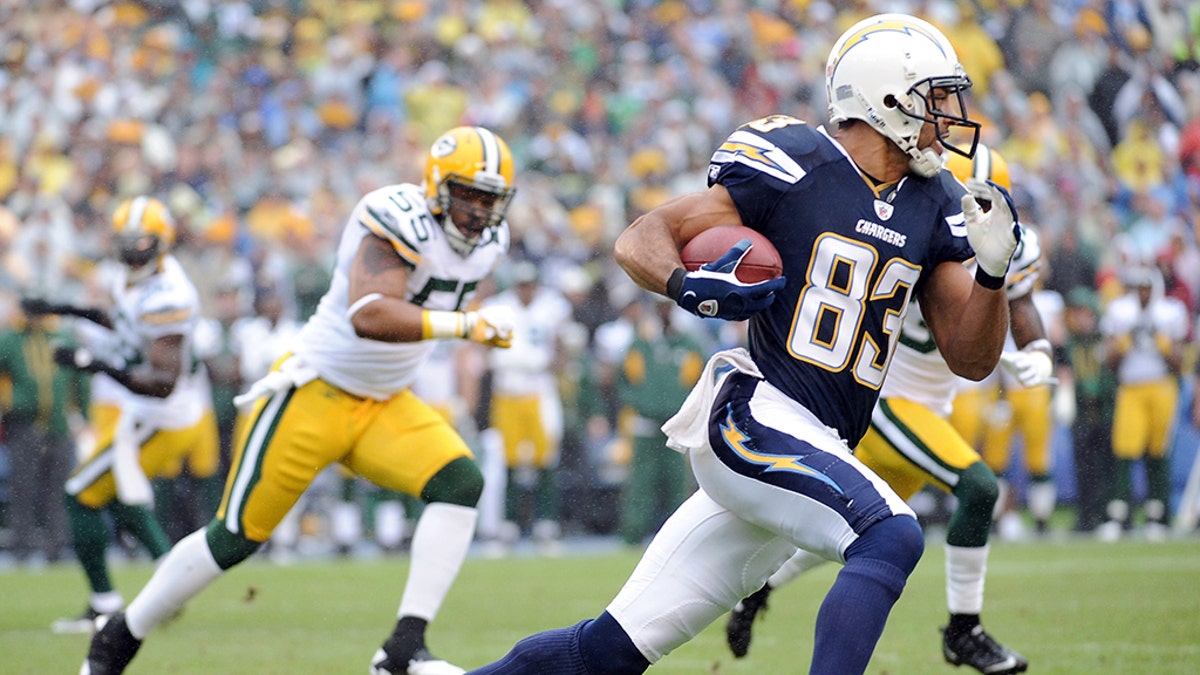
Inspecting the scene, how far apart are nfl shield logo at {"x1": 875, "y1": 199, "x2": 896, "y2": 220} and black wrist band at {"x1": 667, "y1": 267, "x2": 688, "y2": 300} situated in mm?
554

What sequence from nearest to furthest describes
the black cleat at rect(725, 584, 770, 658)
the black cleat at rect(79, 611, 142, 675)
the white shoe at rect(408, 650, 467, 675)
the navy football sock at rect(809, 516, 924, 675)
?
the navy football sock at rect(809, 516, 924, 675)
the white shoe at rect(408, 650, 467, 675)
the black cleat at rect(79, 611, 142, 675)
the black cleat at rect(725, 584, 770, 658)

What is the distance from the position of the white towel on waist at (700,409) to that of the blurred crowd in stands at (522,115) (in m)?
9.18

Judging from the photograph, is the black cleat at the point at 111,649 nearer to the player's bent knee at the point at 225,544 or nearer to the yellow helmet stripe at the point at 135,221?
the player's bent knee at the point at 225,544

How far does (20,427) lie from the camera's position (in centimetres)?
1196

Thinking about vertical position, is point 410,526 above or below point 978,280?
below

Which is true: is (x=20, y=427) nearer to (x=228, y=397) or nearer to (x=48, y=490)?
(x=48, y=490)

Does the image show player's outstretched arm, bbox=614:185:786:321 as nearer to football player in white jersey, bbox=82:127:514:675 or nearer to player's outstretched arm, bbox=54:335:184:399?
football player in white jersey, bbox=82:127:514:675

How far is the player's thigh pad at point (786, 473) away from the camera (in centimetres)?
361

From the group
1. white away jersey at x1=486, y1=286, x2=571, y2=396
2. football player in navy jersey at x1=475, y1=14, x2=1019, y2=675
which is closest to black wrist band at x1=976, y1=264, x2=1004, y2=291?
football player in navy jersey at x1=475, y1=14, x2=1019, y2=675

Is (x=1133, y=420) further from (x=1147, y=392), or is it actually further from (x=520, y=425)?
(x=520, y=425)

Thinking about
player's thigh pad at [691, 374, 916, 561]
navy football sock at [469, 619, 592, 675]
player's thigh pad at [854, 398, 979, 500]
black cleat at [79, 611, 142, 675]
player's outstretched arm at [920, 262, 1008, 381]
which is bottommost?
black cleat at [79, 611, 142, 675]

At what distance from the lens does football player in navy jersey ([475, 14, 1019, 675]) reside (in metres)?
3.68

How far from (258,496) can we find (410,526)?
758 cm

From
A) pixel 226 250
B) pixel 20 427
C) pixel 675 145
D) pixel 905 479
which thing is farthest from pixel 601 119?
pixel 905 479
